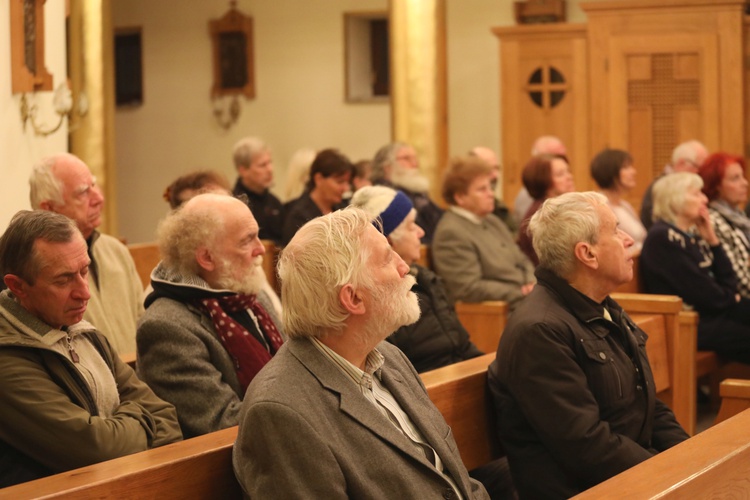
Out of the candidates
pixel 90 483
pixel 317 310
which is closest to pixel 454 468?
pixel 317 310

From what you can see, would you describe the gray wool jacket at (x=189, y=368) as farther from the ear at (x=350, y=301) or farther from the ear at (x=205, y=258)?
the ear at (x=350, y=301)

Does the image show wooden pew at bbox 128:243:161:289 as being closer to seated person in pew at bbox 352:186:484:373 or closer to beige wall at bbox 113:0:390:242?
seated person in pew at bbox 352:186:484:373

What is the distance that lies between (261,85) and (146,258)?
246 inches

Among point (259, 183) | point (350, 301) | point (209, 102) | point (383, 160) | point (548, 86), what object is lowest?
point (350, 301)

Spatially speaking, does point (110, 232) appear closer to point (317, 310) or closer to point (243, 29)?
point (243, 29)

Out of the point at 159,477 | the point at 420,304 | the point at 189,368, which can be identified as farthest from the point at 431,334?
the point at 159,477

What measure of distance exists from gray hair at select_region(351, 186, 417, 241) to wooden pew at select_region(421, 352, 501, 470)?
83 cm

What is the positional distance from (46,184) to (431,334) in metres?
1.49

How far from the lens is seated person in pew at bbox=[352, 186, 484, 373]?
3.82m

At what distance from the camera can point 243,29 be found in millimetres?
11219

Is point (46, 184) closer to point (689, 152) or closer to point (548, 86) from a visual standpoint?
point (689, 152)

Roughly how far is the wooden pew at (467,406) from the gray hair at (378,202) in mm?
835

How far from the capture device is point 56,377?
2426mm

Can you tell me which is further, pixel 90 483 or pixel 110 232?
pixel 110 232
